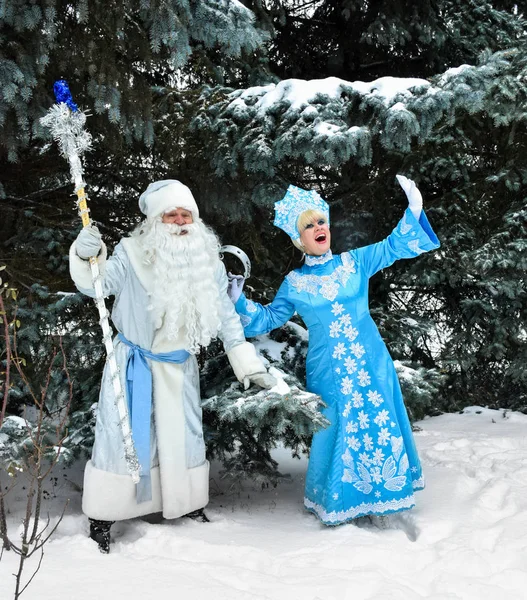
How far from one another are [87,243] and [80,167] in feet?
1.27

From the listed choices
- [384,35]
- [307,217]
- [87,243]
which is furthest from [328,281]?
[384,35]

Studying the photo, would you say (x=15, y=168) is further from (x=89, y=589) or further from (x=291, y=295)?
(x=89, y=589)

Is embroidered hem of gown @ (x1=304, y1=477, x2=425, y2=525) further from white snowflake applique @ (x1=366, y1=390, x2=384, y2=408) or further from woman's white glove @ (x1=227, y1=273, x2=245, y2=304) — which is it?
woman's white glove @ (x1=227, y1=273, x2=245, y2=304)

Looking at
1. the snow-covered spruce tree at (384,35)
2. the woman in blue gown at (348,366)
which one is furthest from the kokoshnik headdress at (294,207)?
the snow-covered spruce tree at (384,35)

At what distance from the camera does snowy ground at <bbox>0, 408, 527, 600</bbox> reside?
2670mm

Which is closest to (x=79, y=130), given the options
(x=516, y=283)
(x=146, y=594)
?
(x=146, y=594)

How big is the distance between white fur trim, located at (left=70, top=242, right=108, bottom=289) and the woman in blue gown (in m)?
0.84

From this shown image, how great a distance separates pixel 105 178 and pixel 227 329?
2168mm

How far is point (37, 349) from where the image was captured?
403 cm

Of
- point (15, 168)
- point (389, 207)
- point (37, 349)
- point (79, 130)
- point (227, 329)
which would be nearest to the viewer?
point (79, 130)

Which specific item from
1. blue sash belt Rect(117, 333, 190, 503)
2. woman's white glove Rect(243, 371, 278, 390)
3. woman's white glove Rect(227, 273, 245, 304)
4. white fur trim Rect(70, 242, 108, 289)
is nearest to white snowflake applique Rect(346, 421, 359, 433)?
woman's white glove Rect(243, 371, 278, 390)

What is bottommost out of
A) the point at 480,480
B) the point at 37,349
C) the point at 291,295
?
the point at 480,480

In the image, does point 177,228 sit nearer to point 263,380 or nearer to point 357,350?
point 263,380

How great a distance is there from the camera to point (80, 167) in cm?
313
